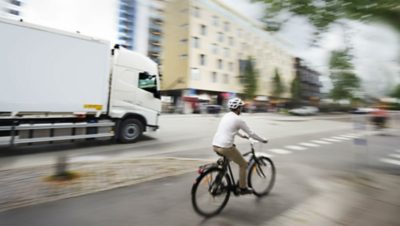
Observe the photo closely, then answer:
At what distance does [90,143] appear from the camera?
9859mm

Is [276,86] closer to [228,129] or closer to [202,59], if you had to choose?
[202,59]

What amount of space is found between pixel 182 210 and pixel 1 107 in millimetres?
6037

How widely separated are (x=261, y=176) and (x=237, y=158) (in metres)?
0.99

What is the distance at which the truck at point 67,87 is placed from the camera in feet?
24.6

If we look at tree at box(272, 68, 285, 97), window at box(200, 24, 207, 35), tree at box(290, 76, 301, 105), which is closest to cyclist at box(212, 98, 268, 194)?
window at box(200, 24, 207, 35)

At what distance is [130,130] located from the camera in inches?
399

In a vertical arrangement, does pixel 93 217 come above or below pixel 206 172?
below

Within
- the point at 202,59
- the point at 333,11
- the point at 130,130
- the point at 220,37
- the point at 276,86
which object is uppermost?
the point at 220,37

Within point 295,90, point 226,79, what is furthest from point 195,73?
point 295,90

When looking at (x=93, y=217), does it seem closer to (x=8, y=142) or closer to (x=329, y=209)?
(x=329, y=209)

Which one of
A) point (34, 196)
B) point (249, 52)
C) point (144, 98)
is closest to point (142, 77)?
point (144, 98)

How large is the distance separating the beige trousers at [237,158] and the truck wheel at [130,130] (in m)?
6.32

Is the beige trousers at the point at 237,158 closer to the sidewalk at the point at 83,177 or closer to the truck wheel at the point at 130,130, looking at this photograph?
the sidewalk at the point at 83,177

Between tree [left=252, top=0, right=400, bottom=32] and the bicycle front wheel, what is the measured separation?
353 centimetres
